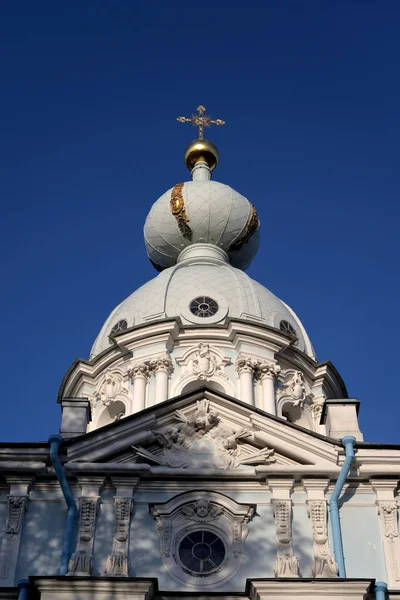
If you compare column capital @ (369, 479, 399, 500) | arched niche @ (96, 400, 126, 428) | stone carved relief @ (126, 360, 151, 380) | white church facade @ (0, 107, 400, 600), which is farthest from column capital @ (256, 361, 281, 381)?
column capital @ (369, 479, 399, 500)

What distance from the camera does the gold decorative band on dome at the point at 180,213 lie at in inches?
1116

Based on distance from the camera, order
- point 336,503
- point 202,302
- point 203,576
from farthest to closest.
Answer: point 202,302
point 336,503
point 203,576

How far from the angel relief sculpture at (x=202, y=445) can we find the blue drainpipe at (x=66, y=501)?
49.5 inches

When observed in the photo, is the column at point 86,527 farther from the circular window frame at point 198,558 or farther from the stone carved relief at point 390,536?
the stone carved relief at point 390,536

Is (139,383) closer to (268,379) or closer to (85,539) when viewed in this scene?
(268,379)

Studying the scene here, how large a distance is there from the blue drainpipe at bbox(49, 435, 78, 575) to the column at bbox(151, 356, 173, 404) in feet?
22.3

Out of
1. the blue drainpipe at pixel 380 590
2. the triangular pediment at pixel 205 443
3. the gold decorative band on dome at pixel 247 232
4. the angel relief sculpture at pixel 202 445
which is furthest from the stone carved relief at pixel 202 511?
the gold decorative band on dome at pixel 247 232

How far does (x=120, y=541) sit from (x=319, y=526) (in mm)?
2912

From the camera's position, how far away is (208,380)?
22.2 metres

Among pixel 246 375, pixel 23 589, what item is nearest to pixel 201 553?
pixel 23 589

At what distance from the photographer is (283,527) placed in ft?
47.9

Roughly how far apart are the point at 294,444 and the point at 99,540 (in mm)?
3396

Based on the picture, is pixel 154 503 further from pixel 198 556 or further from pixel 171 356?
pixel 171 356

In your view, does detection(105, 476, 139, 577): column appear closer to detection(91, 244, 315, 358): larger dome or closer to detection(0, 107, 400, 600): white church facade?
detection(0, 107, 400, 600): white church facade
